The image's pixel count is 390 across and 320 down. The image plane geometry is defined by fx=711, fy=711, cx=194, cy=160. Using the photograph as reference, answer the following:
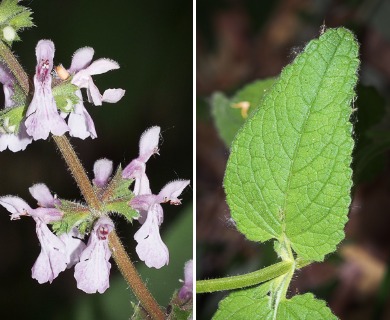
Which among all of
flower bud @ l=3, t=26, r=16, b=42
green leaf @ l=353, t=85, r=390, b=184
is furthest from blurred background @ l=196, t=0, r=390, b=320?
flower bud @ l=3, t=26, r=16, b=42

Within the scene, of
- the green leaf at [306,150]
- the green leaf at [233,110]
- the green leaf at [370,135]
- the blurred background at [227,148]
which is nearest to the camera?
the green leaf at [306,150]

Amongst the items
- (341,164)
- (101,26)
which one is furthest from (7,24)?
(101,26)

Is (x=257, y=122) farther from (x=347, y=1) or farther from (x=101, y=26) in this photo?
(x=347, y=1)

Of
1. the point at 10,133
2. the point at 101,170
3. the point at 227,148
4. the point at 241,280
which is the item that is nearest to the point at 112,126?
the point at 227,148

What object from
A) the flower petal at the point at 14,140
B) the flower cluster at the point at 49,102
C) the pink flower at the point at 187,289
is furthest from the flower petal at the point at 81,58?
the pink flower at the point at 187,289

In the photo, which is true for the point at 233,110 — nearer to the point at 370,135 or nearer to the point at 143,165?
the point at 370,135

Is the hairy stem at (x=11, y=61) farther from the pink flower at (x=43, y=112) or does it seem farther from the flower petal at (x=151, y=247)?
A: the flower petal at (x=151, y=247)

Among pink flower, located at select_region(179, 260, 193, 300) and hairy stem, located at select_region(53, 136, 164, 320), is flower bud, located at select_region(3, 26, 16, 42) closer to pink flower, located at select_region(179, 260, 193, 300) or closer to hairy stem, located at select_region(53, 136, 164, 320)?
hairy stem, located at select_region(53, 136, 164, 320)
